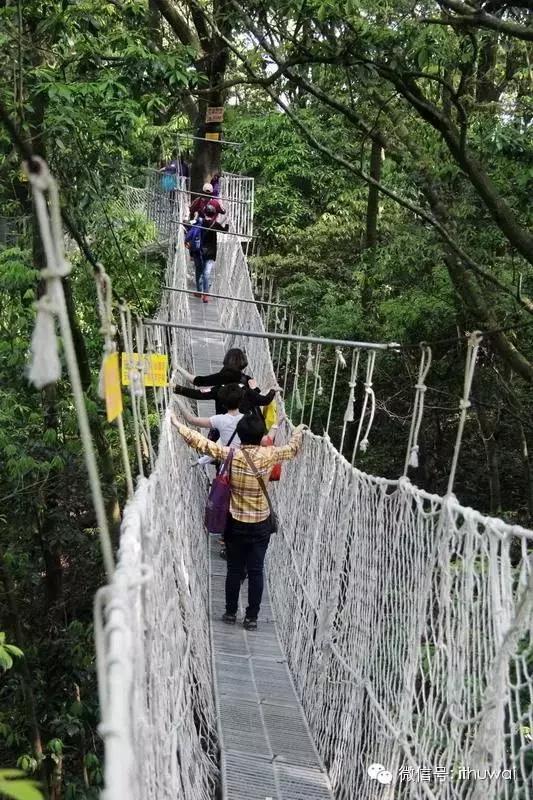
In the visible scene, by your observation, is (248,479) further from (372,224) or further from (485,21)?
(372,224)

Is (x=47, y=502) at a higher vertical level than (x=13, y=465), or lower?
lower

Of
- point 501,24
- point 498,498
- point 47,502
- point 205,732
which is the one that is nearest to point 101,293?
point 205,732

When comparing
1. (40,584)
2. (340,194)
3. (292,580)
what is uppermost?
(340,194)

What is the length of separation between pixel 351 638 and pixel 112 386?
1.39m

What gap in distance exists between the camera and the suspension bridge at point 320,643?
113 cm

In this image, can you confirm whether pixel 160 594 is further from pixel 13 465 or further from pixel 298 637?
pixel 13 465

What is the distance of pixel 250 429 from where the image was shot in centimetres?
266

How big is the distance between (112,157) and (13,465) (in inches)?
58.2

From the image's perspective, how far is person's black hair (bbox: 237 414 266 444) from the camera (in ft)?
8.72

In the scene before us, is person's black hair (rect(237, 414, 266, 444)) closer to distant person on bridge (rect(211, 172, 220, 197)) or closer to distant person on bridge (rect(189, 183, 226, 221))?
distant person on bridge (rect(189, 183, 226, 221))

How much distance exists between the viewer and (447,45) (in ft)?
10.3

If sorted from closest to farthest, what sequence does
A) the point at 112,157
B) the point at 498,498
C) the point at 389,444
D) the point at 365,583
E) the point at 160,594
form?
the point at 160,594, the point at 365,583, the point at 112,157, the point at 498,498, the point at 389,444

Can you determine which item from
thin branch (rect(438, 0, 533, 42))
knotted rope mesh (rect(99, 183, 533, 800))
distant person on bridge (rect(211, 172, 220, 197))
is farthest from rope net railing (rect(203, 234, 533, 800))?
distant person on bridge (rect(211, 172, 220, 197))

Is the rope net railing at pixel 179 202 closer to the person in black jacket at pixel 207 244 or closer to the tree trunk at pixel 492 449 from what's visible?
the person in black jacket at pixel 207 244
